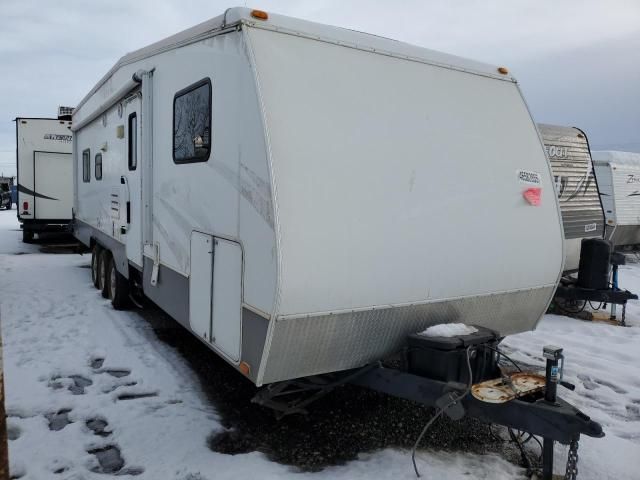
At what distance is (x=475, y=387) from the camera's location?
3291mm

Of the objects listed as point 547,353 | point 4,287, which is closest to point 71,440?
point 547,353

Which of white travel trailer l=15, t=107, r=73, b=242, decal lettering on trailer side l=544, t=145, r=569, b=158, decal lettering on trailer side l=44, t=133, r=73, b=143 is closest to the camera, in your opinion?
decal lettering on trailer side l=544, t=145, r=569, b=158

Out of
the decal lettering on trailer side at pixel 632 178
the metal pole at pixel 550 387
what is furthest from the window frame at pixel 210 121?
the decal lettering on trailer side at pixel 632 178

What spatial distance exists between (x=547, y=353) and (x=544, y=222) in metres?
1.59

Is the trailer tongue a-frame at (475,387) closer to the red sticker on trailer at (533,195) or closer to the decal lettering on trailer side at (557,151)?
the red sticker on trailer at (533,195)

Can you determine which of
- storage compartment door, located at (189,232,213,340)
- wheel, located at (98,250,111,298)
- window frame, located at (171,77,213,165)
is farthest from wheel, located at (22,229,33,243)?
storage compartment door, located at (189,232,213,340)

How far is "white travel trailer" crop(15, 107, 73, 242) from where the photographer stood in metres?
13.8

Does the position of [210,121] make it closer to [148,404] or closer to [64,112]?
[148,404]

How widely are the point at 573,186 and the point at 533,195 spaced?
4325 millimetres

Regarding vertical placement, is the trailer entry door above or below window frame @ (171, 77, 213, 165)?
below

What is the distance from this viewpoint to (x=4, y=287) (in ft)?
28.5

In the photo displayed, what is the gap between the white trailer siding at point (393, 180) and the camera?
3.14m

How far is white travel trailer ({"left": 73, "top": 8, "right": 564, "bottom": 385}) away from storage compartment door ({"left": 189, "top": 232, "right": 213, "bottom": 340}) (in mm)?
17

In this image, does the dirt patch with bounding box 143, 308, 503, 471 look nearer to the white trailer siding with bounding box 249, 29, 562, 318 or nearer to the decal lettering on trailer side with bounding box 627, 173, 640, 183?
the white trailer siding with bounding box 249, 29, 562, 318
